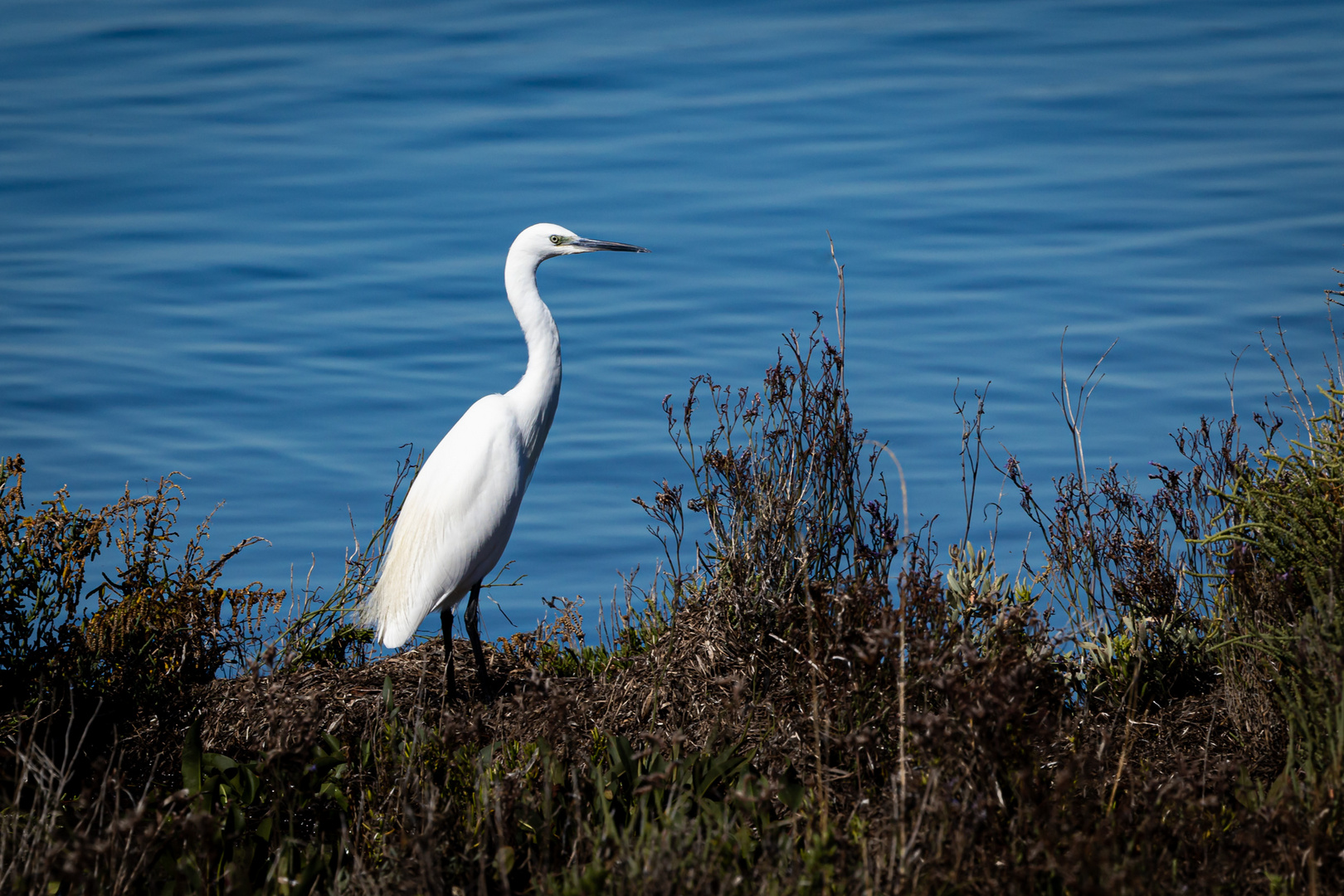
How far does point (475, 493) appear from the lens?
15.9 feet

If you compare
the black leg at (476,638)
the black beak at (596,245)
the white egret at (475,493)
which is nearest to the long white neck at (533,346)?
the white egret at (475,493)

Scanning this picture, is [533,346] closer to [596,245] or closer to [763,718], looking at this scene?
[596,245]

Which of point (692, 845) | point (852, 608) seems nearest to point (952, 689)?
point (692, 845)

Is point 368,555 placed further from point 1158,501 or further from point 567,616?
point 1158,501

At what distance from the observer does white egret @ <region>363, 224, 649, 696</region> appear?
4793 mm

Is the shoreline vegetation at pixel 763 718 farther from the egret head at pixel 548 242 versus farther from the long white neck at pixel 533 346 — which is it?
the egret head at pixel 548 242

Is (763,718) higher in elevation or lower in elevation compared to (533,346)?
lower

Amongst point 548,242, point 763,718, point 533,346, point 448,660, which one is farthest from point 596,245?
point 763,718

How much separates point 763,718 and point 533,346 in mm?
2020

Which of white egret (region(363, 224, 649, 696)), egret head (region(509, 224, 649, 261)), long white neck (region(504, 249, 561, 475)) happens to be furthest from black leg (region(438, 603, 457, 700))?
egret head (region(509, 224, 649, 261))

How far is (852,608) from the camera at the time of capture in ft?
10.7

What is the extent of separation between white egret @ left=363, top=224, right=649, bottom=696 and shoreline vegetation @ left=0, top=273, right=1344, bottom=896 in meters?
0.20

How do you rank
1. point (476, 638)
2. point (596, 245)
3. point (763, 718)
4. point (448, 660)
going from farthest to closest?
1. point (596, 245)
2. point (476, 638)
3. point (448, 660)
4. point (763, 718)

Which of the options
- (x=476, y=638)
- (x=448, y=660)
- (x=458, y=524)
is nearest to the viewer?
(x=448, y=660)
